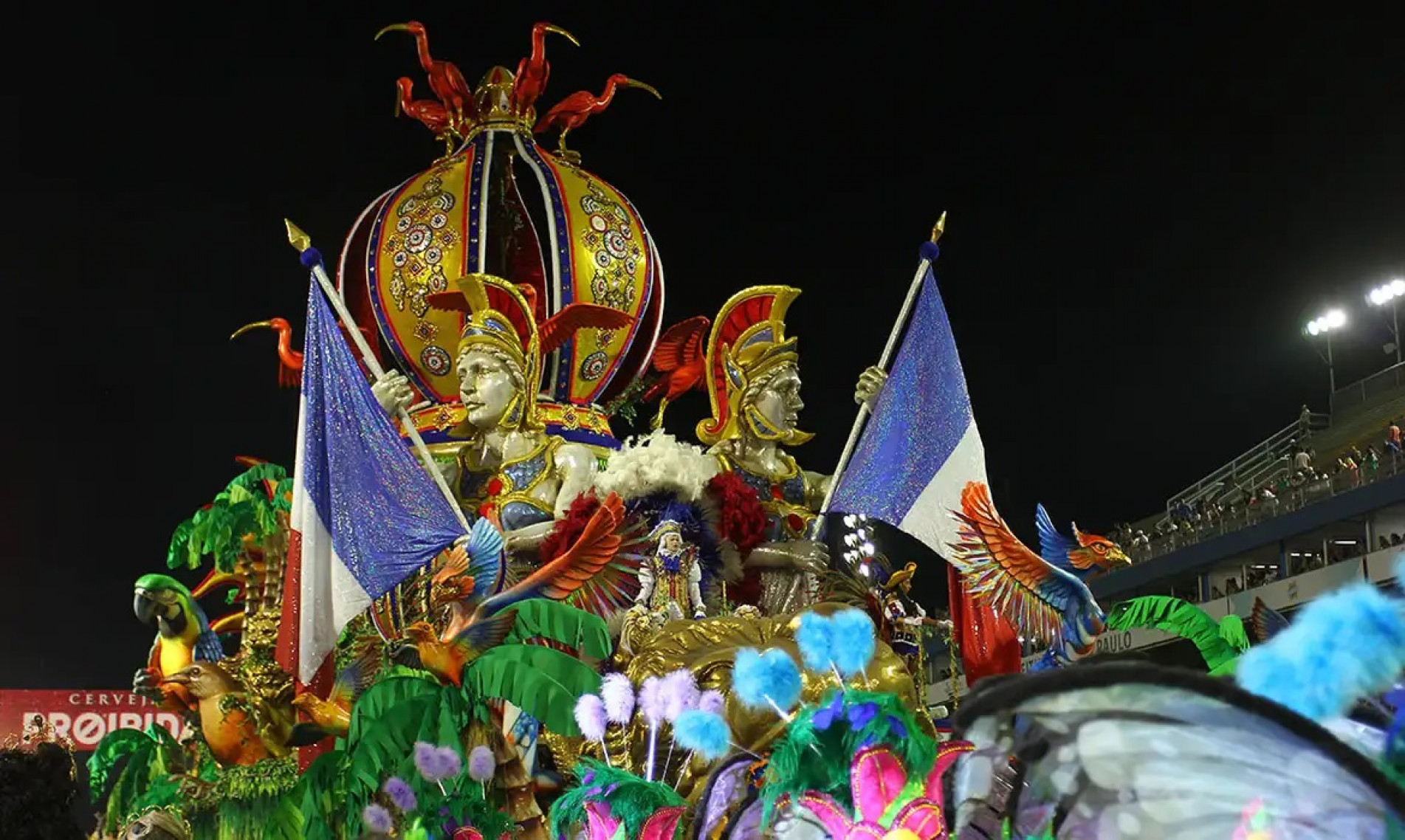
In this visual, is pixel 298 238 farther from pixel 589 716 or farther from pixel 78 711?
pixel 78 711

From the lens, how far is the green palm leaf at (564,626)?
29.8 feet

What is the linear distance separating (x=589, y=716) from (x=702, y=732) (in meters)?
1.27

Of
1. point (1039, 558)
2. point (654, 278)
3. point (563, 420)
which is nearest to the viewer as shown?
point (1039, 558)

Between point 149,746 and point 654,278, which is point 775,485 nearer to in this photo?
point 654,278

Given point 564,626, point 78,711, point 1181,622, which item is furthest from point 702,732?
point 78,711

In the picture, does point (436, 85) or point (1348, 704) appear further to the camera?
point (436, 85)

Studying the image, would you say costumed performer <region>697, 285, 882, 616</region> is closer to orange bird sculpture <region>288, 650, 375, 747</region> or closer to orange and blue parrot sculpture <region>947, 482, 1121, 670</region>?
orange and blue parrot sculpture <region>947, 482, 1121, 670</region>

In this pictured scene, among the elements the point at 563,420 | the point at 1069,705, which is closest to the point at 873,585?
the point at 563,420

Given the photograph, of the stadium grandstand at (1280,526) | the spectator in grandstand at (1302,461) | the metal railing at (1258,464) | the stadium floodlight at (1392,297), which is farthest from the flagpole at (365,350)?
the stadium floodlight at (1392,297)

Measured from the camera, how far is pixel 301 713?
32.4 feet

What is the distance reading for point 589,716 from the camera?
8875 mm

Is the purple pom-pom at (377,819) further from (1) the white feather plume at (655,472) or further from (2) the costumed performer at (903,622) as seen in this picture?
(2) the costumed performer at (903,622)

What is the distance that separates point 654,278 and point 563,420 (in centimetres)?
175

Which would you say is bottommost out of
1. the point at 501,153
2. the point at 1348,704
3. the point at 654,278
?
the point at 1348,704
